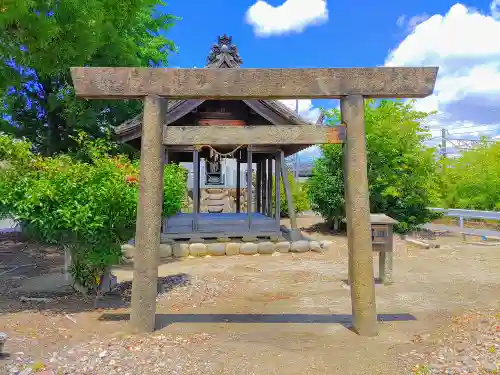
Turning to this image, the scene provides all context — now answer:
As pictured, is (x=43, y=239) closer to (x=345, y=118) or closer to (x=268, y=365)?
(x=268, y=365)

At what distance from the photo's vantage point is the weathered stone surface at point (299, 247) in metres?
11.3

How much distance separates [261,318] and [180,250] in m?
5.60

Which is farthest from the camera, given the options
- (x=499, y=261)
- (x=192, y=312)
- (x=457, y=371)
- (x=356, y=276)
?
(x=499, y=261)

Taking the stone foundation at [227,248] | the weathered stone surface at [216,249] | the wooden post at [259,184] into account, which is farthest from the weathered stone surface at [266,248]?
the wooden post at [259,184]

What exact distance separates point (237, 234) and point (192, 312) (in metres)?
5.78

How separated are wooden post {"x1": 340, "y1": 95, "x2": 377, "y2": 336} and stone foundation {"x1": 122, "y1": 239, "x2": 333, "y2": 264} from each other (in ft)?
21.1

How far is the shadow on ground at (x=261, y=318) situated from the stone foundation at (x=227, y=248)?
5137 millimetres

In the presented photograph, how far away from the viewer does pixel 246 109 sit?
12.1m

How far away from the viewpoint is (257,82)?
4.80m

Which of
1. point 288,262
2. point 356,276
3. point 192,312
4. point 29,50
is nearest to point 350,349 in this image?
point 356,276

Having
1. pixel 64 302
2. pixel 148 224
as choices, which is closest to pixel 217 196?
pixel 64 302

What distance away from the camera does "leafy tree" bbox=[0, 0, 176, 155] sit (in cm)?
799

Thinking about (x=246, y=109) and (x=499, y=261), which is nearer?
(x=499, y=261)

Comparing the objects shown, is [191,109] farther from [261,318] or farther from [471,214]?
[471,214]
